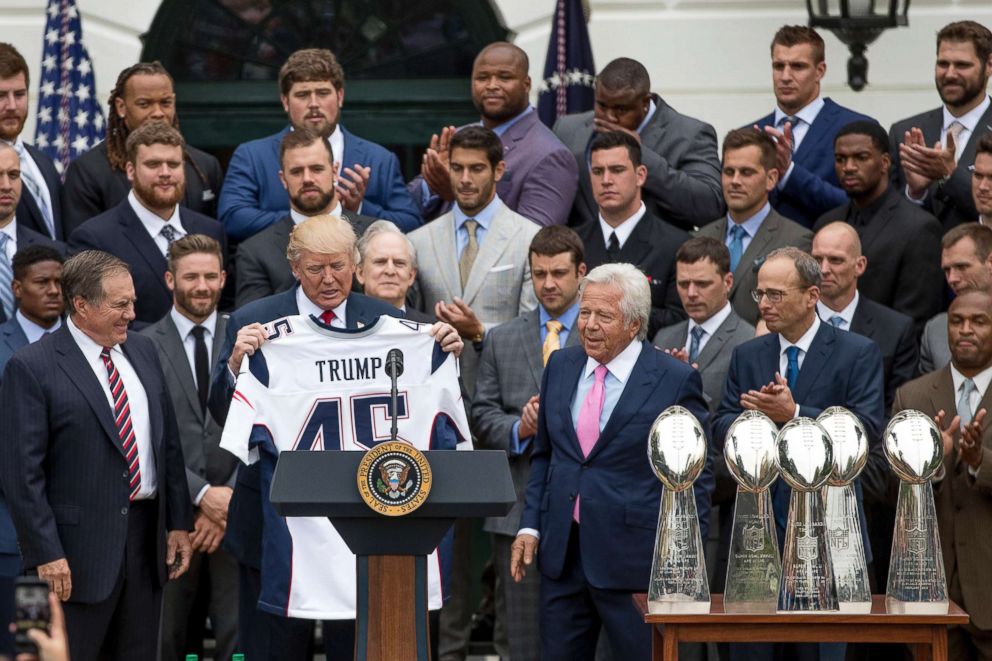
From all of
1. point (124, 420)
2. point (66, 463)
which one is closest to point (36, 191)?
point (124, 420)

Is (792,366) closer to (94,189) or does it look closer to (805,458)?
(805,458)

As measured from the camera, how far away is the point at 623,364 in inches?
303

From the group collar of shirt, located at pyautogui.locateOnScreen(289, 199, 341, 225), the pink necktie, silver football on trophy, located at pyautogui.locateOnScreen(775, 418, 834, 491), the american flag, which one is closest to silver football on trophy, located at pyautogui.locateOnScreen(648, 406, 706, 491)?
silver football on trophy, located at pyautogui.locateOnScreen(775, 418, 834, 491)

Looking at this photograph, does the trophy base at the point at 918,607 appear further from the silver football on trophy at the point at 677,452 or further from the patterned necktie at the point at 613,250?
the patterned necktie at the point at 613,250

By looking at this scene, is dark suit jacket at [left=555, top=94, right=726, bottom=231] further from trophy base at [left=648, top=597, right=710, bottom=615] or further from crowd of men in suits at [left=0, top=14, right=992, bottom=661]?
trophy base at [left=648, top=597, right=710, bottom=615]

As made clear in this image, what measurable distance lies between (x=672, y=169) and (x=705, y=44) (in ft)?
9.10

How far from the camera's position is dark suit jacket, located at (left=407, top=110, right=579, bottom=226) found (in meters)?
9.45

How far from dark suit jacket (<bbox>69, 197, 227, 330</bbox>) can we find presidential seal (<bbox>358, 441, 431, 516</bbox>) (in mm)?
2900

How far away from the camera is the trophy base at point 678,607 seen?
6500 mm

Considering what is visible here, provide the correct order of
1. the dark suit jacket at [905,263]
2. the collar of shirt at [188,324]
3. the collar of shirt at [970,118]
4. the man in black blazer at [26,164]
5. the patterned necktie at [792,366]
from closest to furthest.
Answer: the patterned necktie at [792,366]
the collar of shirt at [188,324]
the dark suit jacket at [905,263]
the man in black blazer at [26,164]
the collar of shirt at [970,118]

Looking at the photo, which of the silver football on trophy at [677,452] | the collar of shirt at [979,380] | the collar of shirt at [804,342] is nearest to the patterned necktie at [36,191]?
the collar of shirt at [804,342]

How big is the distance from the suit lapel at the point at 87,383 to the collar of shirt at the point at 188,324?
41.0 inches

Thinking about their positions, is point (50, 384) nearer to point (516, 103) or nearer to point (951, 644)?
point (516, 103)

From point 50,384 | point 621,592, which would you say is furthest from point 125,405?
point 621,592
